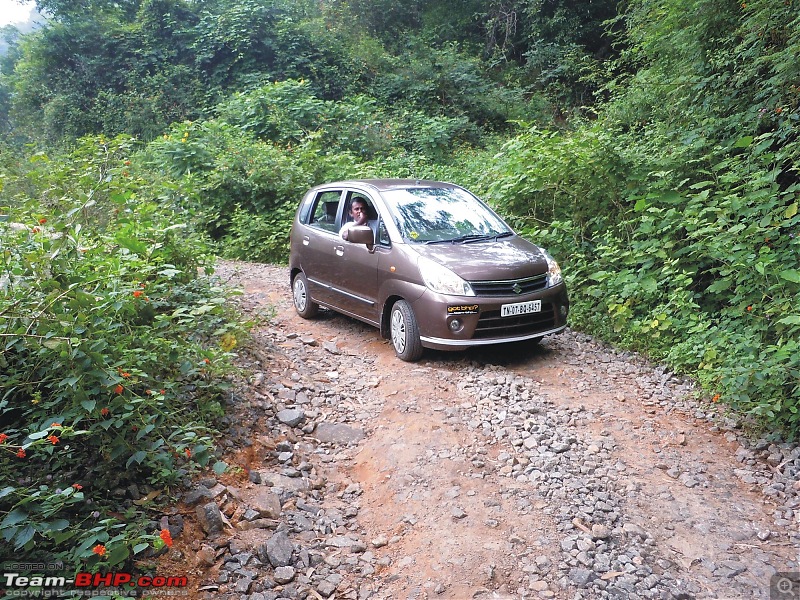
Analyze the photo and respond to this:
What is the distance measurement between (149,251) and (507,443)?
3.16 m

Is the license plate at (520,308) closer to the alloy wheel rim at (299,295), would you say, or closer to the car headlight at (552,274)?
the car headlight at (552,274)

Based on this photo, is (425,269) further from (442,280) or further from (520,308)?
(520,308)

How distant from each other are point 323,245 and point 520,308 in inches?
104

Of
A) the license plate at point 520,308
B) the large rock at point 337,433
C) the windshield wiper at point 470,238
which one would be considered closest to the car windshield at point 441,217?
the windshield wiper at point 470,238

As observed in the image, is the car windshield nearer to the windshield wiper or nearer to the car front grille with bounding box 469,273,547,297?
the windshield wiper

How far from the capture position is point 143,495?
13.0ft

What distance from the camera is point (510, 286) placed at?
20.7 feet

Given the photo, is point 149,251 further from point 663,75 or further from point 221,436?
point 663,75

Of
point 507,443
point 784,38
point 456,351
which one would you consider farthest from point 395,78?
point 507,443

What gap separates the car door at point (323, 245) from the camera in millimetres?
7590

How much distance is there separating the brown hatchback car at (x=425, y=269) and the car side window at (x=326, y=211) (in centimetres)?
1

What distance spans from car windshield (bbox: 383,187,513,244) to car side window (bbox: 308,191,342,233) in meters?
0.88

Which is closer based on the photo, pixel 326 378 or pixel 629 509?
pixel 629 509

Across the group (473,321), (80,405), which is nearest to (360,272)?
(473,321)
